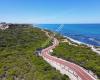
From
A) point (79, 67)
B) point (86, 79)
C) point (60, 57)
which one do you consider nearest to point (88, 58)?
point (60, 57)

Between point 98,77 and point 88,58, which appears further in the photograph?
point 88,58

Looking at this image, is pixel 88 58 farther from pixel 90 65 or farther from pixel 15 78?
pixel 15 78

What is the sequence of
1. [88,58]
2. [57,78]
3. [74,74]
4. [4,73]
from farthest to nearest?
[88,58] → [4,73] → [74,74] → [57,78]

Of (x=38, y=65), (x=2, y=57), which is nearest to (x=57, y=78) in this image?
(x=38, y=65)

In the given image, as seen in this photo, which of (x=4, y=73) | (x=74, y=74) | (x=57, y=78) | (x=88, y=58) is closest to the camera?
(x=57, y=78)

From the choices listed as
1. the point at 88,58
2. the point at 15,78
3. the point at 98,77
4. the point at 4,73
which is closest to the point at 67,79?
the point at 98,77

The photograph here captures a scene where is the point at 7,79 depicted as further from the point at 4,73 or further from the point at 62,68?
the point at 62,68

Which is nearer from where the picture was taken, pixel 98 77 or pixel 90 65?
pixel 98 77

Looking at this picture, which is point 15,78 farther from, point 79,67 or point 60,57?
point 60,57
